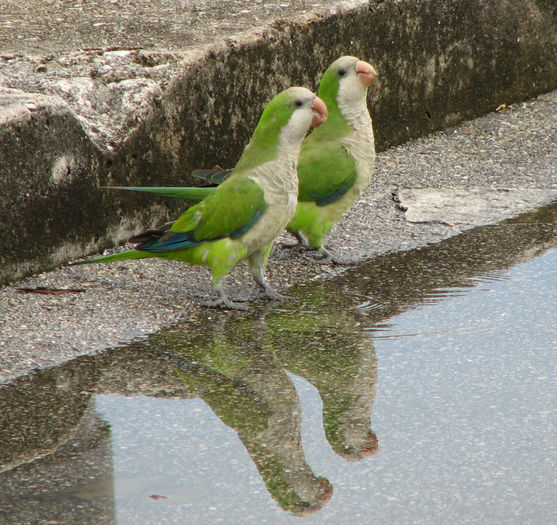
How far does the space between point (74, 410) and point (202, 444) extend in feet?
1.25

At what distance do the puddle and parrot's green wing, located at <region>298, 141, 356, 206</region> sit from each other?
0.39m

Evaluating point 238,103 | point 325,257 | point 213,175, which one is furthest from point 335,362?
point 238,103

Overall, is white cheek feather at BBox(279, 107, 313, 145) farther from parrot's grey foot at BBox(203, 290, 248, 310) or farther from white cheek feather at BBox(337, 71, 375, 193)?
parrot's grey foot at BBox(203, 290, 248, 310)

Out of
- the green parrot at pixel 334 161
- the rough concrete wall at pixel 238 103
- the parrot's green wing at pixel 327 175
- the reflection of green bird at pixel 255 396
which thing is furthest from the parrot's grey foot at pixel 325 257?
the rough concrete wall at pixel 238 103

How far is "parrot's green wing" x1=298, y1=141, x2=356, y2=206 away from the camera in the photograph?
337 centimetres

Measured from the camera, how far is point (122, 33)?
4.01 m

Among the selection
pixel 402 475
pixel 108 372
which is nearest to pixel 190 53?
pixel 108 372

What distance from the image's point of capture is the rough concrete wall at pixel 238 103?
10.4 feet

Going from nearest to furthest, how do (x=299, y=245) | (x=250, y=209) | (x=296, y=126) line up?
(x=250, y=209) < (x=296, y=126) < (x=299, y=245)

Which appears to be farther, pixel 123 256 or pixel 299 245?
pixel 299 245

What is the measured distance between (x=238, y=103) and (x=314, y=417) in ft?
6.48

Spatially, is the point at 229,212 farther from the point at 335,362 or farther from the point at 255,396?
the point at 255,396

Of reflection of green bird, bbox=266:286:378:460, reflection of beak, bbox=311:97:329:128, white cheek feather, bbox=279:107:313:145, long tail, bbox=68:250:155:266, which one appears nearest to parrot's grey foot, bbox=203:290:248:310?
reflection of green bird, bbox=266:286:378:460

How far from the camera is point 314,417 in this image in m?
2.31
